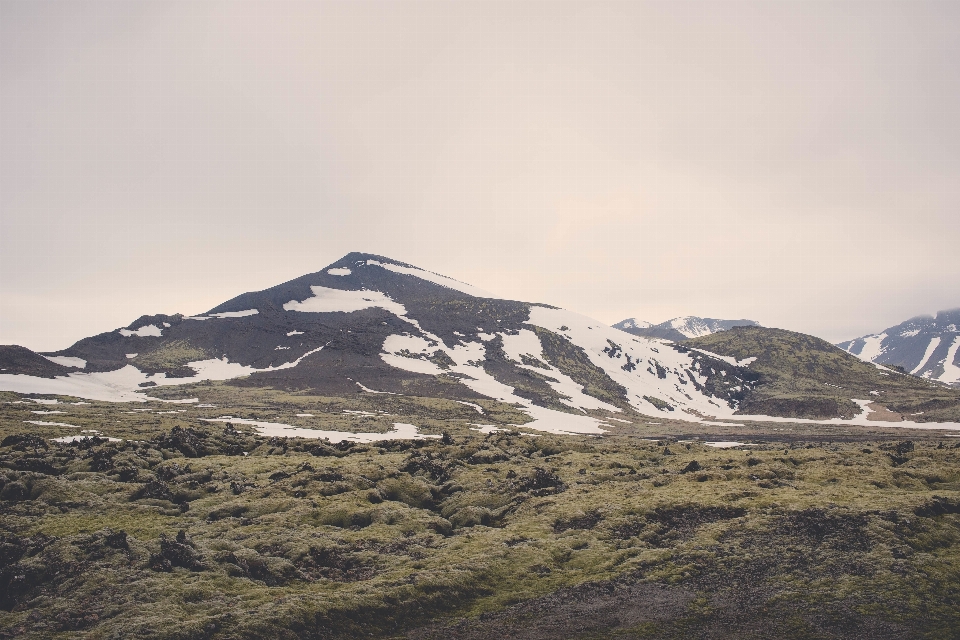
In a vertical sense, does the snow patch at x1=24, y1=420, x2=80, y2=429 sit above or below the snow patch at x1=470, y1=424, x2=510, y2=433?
above

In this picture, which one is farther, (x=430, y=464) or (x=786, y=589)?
(x=430, y=464)

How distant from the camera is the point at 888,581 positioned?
20281 mm

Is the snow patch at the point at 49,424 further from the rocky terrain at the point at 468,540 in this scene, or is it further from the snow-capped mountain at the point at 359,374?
the snow-capped mountain at the point at 359,374

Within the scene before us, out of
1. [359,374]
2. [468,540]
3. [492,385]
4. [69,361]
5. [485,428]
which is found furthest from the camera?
[492,385]

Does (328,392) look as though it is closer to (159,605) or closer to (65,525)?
(65,525)

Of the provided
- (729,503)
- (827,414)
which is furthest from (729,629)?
(827,414)

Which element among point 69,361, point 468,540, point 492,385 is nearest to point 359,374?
point 492,385

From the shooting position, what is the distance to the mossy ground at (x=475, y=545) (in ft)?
61.9

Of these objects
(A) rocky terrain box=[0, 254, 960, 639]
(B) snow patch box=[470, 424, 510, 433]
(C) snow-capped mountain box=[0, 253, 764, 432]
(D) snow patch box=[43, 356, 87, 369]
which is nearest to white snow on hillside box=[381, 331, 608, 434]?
(C) snow-capped mountain box=[0, 253, 764, 432]

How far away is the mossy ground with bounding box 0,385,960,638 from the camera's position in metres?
18.9

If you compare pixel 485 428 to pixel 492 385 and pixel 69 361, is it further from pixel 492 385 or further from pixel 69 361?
pixel 69 361

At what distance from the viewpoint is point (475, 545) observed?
89.8 ft

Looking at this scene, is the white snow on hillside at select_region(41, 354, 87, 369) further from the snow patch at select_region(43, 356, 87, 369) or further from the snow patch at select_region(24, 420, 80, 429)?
the snow patch at select_region(24, 420, 80, 429)

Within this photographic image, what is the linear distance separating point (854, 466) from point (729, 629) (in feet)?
90.4
